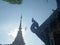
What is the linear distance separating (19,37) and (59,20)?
4102cm

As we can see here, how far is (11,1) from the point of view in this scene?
7.27 m

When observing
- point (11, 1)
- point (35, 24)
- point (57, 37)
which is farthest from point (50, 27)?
point (11, 1)

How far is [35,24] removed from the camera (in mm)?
9000

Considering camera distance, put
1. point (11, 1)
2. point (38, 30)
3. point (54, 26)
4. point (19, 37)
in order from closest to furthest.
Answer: point (11, 1), point (54, 26), point (38, 30), point (19, 37)

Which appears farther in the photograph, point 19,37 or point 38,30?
point 19,37

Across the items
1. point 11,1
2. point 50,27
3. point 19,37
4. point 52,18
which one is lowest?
point 19,37

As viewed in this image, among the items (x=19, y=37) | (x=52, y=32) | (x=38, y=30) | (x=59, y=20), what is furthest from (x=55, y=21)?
(x=19, y=37)

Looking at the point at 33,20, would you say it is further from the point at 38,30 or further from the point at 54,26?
the point at 54,26

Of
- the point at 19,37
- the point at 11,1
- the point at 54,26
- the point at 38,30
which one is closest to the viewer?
the point at 11,1

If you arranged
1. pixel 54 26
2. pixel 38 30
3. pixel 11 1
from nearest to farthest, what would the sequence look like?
pixel 11 1, pixel 54 26, pixel 38 30

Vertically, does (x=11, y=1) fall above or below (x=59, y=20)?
above

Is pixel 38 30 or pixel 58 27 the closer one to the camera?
pixel 58 27

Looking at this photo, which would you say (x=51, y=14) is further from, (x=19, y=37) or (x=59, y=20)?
(x=19, y=37)

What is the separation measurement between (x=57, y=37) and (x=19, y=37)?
133 feet
